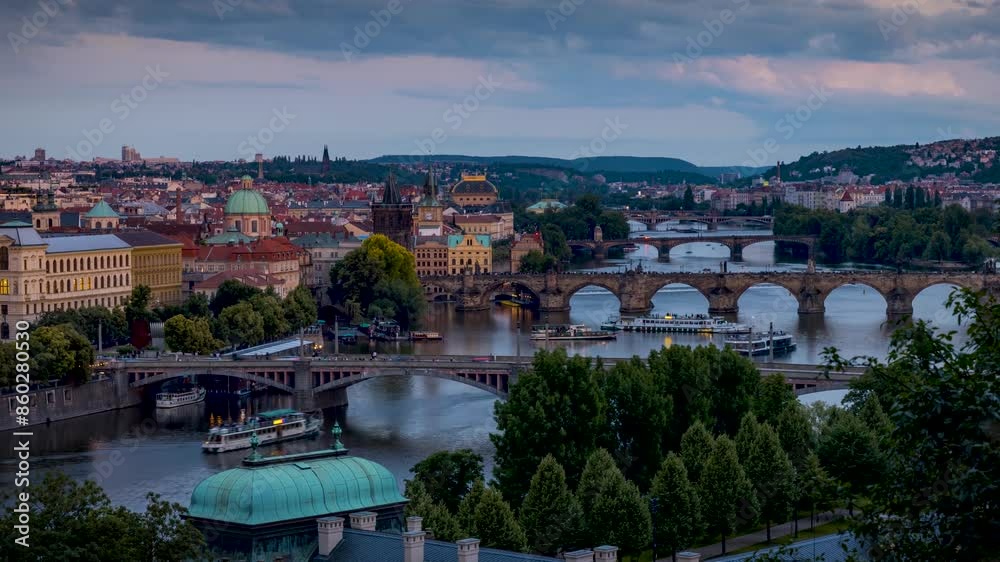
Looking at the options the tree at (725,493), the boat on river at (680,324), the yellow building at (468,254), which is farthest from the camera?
the yellow building at (468,254)

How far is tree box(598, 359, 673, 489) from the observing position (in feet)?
97.6

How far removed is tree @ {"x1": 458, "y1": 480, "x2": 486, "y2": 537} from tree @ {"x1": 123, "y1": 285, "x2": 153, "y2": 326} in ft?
95.9

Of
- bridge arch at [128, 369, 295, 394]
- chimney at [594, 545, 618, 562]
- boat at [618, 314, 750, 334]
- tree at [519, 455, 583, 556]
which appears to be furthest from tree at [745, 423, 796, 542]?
boat at [618, 314, 750, 334]

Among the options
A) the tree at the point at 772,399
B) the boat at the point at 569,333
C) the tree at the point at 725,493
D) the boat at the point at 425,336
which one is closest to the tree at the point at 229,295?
the boat at the point at 425,336

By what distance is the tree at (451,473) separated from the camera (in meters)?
27.3

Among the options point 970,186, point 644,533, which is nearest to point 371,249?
point 644,533

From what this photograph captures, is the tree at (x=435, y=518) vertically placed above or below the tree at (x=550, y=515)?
above

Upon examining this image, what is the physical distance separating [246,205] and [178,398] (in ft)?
111

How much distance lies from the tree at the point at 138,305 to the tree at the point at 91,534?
35.8m

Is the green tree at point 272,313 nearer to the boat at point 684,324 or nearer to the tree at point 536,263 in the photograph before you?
the boat at point 684,324

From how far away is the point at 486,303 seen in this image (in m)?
73.8

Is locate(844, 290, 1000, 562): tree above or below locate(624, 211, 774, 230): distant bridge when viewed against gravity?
above

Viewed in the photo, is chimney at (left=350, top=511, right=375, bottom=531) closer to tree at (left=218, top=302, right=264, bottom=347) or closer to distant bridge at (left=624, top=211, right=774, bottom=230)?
tree at (left=218, top=302, right=264, bottom=347)

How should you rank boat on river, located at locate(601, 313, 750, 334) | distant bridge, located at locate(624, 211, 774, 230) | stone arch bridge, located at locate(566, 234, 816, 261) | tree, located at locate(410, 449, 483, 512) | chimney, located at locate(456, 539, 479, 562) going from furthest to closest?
distant bridge, located at locate(624, 211, 774, 230) < stone arch bridge, located at locate(566, 234, 816, 261) < boat on river, located at locate(601, 313, 750, 334) < tree, located at locate(410, 449, 483, 512) < chimney, located at locate(456, 539, 479, 562)
